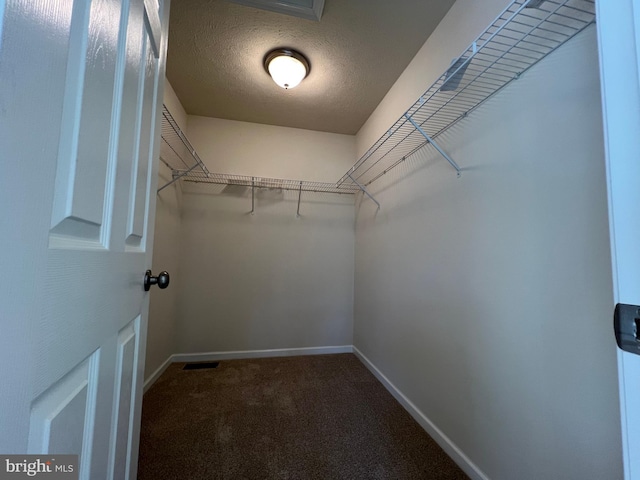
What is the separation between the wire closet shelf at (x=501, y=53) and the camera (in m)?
0.85

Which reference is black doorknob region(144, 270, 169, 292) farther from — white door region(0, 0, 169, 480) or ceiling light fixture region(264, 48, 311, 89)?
ceiling light fixture region(264, 48, 311, 89)

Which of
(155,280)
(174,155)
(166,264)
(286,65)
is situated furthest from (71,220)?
(174,155)

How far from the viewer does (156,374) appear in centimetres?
211

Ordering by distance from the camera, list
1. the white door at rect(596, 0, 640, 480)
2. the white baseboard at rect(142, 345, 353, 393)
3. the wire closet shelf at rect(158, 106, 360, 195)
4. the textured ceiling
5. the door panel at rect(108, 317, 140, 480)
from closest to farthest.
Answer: the white door at rect(596, 0, 640, 480)
the door panel at rect(108, 317, 140, 480)
the textured ceiling
the wire closet shelf at rect(158, 106, 360, 195)
the white baseboard at rect(142, 345, 353, 393)

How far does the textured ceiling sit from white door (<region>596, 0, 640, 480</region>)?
1380 mm

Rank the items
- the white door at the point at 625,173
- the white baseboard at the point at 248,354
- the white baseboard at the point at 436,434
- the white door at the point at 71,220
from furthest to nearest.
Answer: the white baseboard at the point at 248,354 → the white baseboard at the point at 436,434 → the white door at the point at 625,173 → the white door at the point at 71,220

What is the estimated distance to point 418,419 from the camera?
1.62 m

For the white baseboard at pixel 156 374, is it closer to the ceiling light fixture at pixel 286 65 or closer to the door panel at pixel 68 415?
the door panel at pixel 68 415

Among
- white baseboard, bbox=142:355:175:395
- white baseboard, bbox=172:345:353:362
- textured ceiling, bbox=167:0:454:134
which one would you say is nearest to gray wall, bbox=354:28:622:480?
textured ceiling, bbox=167:0:454:134

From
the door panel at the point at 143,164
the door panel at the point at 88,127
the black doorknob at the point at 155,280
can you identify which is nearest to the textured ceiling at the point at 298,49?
the door panel at the point at 143,164

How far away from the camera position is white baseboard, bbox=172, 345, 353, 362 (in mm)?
2475

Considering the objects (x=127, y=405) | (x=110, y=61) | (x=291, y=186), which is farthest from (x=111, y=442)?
(x=291, y=186)

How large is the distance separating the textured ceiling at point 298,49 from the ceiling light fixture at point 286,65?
0.04 m

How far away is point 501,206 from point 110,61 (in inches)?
55.0
